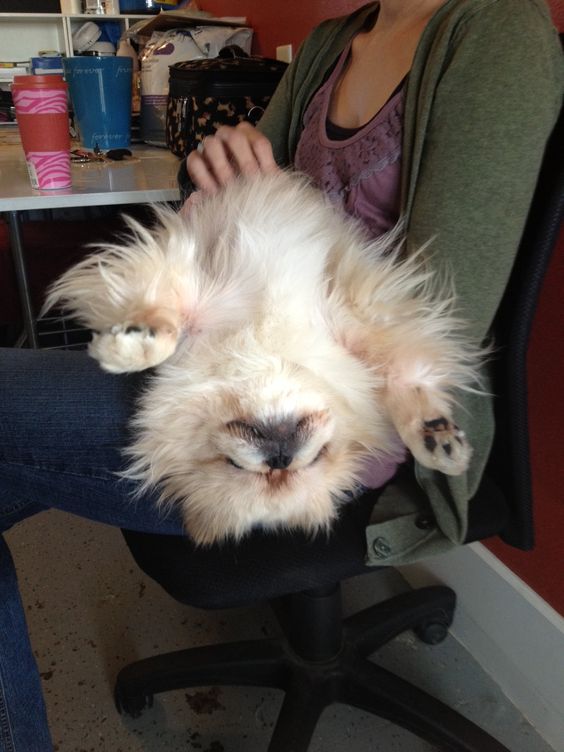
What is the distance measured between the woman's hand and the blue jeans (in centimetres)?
39

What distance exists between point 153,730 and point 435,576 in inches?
29.0

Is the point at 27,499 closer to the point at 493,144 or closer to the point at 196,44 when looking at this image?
the point at 493,144

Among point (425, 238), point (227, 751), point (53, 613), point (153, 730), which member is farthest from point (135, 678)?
point (425, 238)

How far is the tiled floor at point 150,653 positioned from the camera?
130cm

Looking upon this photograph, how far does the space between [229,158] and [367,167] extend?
0.84 ft

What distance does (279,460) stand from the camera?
31.2 inches

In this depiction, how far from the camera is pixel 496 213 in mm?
734

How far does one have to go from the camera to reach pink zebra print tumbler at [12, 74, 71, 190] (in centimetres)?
135

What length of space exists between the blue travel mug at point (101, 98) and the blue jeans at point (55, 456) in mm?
1277

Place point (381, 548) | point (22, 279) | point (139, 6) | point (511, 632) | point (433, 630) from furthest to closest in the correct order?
point (139, 6), point (22, 279), point (433, 630), point (511, 632), point (381, 548)

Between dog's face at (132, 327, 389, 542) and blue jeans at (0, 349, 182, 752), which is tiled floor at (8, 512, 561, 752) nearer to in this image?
blue jeans at (0, 349, 182, 752)

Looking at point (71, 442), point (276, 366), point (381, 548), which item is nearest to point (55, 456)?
point (71, 442)

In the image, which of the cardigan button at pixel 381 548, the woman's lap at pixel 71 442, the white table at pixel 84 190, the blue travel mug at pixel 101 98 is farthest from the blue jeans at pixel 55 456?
the blue travel mug at pixel 101 98

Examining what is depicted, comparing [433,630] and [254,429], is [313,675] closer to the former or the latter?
[433,630]
